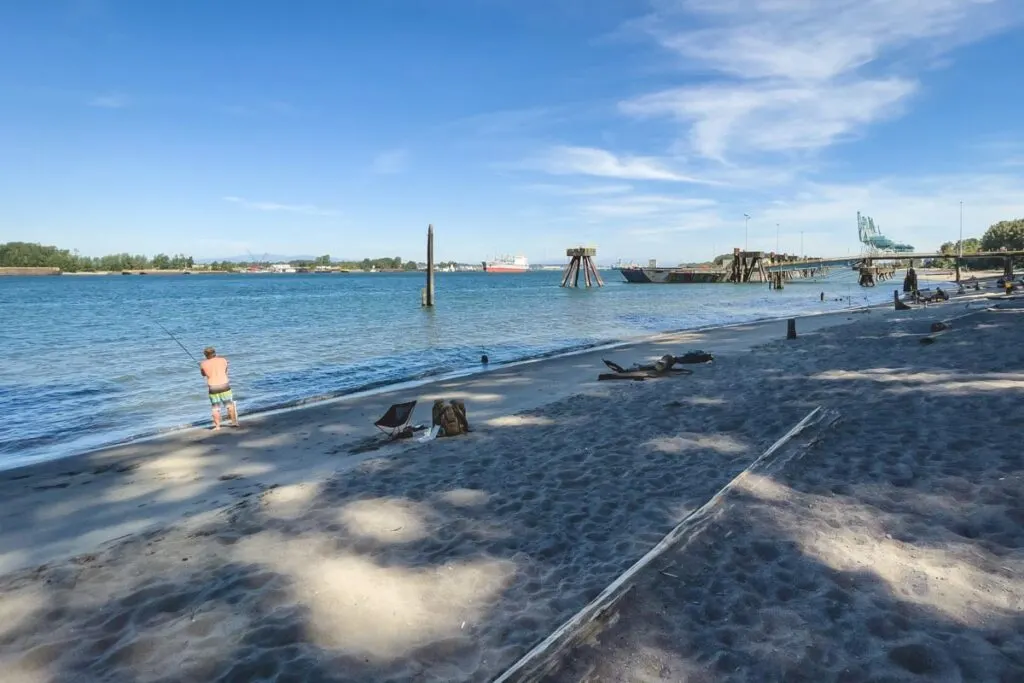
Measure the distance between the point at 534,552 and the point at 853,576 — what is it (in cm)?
243

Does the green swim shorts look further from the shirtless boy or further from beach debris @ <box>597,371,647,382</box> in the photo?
beach debris @ <box>597,371,647,382</box>

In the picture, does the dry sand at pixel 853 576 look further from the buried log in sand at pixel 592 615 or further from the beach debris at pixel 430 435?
the beach debris at pixel 430 435

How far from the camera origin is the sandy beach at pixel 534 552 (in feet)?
11.2

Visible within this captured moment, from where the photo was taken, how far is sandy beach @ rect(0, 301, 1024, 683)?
11.2 feet

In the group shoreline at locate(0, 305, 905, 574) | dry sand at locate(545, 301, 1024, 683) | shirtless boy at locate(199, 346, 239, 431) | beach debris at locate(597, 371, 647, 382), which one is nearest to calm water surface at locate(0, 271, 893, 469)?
shirtless boy at locate(199, 346, 239, 431)

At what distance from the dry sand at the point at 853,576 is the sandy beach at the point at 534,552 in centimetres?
2

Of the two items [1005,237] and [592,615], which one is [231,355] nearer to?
[592,615]

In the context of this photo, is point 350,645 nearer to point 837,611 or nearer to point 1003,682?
point 837,611

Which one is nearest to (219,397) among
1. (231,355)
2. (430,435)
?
(430,435)

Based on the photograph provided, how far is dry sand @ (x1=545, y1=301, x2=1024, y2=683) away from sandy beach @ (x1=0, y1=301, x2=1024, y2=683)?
19mm

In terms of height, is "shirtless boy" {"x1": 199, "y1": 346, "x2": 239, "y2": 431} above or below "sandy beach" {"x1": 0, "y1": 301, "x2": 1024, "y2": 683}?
above

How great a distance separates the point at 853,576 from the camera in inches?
159

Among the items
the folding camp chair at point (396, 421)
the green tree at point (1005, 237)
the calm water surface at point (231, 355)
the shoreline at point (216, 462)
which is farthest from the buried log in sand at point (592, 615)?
the green tree at point (1005, 237)

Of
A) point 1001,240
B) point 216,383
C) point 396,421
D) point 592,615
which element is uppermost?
point 1001,240
